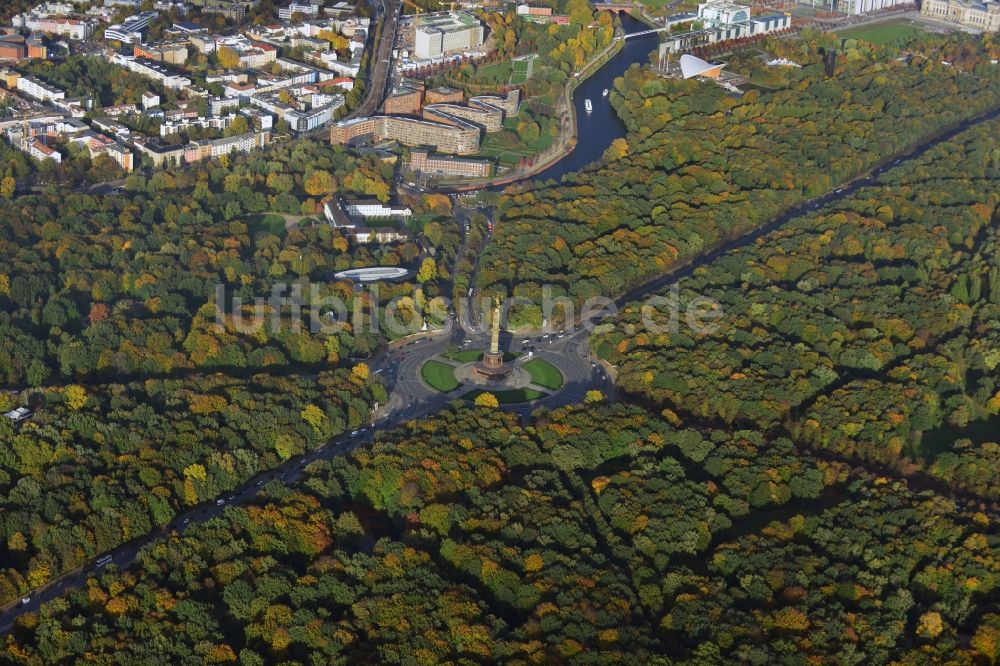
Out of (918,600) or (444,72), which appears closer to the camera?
(918,600)

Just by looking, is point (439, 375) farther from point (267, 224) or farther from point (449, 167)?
point (449, 167)

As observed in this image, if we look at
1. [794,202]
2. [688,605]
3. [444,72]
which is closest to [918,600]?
[688,605]

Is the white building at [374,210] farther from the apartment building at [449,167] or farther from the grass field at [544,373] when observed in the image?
the grass field at [544,373]

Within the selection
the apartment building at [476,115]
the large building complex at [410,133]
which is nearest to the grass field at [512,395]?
the large building complex at [410,133]

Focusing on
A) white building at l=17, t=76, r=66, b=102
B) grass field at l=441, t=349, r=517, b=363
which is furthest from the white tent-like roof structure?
grass field at l=441, t=349, r=517, b=363

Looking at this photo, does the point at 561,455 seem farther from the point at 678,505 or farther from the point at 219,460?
the point at 219,460

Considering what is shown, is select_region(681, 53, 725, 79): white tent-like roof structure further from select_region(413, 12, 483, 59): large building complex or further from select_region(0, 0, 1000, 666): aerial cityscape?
select_region(413, 12, 483, 59): large building complex
